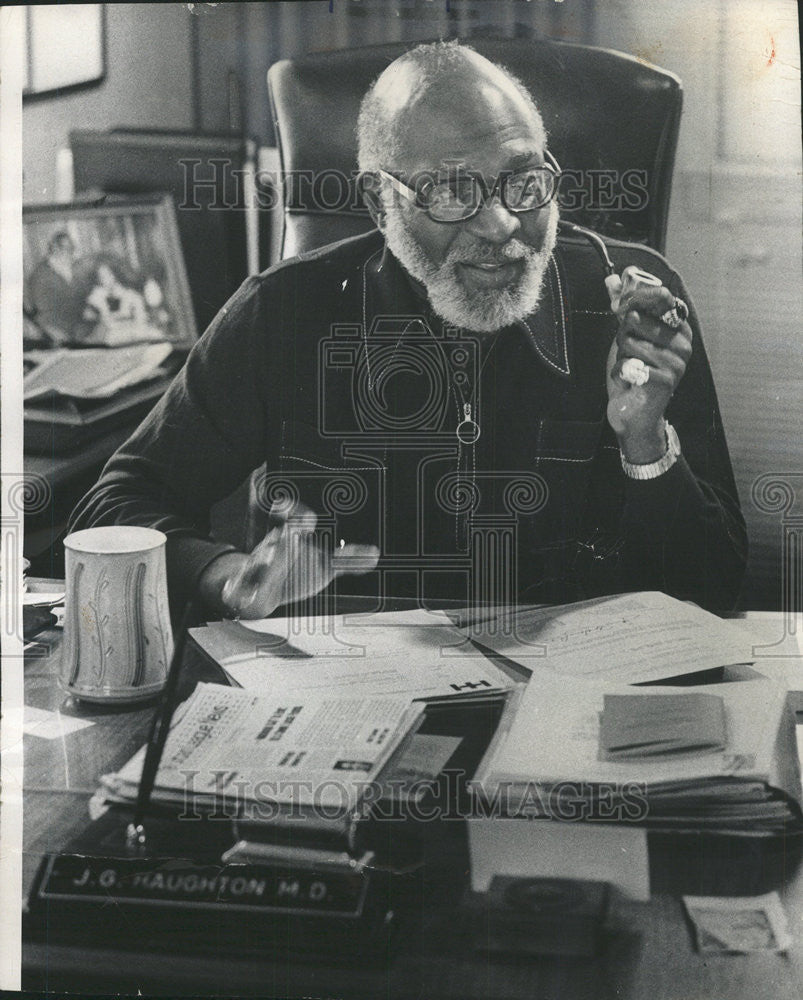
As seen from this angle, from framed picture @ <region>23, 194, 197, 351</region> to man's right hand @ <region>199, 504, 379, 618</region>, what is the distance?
34 centimetres

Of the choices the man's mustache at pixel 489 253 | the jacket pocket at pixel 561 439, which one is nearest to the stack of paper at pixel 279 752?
the jacket pocket at pixel 561 439

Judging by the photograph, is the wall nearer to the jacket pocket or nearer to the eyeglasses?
the eyeglasses

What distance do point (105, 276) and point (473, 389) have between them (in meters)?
0.61

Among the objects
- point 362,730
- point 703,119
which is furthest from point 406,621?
point 703,119

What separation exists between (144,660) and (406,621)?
0.41m

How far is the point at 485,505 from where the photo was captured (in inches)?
67.4

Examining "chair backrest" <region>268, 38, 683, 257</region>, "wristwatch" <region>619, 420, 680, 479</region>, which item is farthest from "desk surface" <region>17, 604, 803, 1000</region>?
"chair backrest" <region>268, 38, 683, 257</region>

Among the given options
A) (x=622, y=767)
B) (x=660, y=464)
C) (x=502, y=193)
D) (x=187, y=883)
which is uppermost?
(x=502, y=193)

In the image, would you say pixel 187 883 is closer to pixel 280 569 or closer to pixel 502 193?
pixel 280 569

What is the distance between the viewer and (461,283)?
67.2 inches

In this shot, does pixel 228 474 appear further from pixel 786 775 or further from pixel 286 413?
pixel 786 775

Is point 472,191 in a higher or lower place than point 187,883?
higher

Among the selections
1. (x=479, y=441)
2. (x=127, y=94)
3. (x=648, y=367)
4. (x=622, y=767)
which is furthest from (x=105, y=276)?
(x=622, y=767)

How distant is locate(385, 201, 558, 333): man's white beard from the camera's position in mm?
1701
